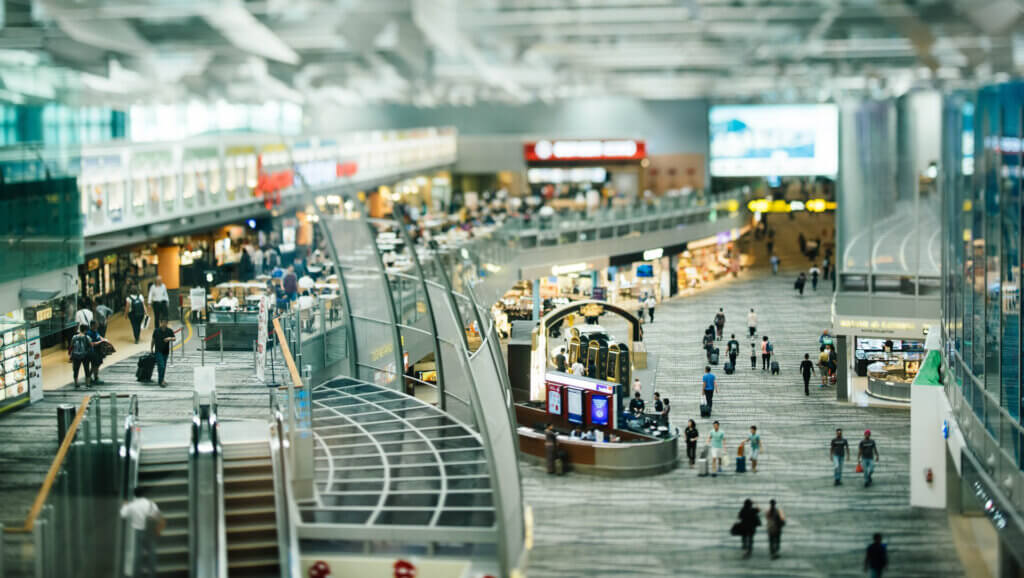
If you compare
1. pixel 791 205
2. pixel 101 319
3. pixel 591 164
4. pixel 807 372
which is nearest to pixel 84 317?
pixel 101 319

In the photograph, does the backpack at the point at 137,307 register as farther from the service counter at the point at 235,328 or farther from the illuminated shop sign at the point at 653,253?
the illuminated shop sign at the point at 653,253

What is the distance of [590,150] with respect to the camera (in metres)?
47.1

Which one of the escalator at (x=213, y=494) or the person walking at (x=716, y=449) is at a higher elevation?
the escalator at (x=213, y=494)

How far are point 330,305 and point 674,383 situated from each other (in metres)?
7.76

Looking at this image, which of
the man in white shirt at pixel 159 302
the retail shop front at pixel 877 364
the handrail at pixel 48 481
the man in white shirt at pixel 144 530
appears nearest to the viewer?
the handrail at pixel 48 481

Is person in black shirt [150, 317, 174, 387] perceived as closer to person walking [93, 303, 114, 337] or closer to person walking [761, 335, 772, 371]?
person walking [93, 303, 114, 337]

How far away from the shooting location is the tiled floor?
11641 millimetres

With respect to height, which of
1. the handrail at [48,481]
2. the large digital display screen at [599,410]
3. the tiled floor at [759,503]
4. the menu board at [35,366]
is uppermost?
the menu board at [35,366]

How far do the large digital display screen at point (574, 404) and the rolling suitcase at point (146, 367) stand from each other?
6052 mm

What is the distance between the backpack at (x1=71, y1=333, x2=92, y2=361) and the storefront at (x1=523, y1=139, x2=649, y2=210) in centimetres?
3387

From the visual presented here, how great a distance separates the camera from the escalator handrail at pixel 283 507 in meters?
9.22

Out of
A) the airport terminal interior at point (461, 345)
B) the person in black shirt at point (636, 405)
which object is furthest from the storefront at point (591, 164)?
the person in black shirt at point (636, 405)

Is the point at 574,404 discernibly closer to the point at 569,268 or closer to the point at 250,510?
the point at 250,510

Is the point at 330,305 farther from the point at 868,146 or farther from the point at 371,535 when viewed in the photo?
the point at 868,146
